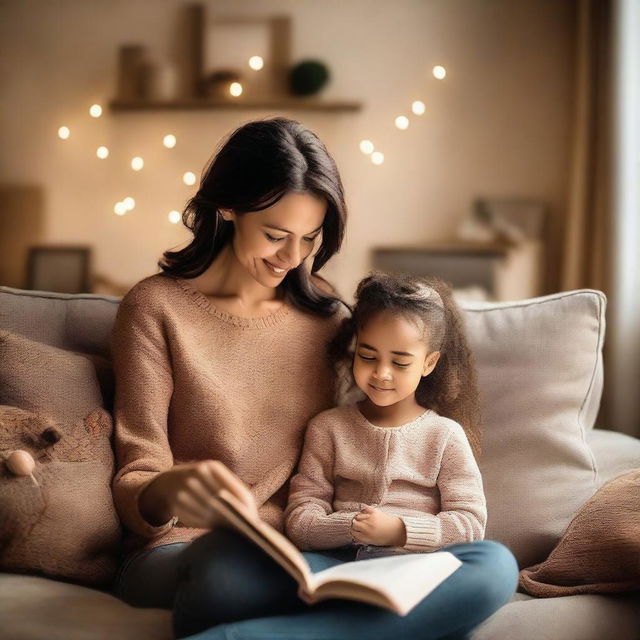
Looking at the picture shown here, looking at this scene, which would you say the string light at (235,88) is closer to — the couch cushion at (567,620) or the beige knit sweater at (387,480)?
the beige knit sweater at (387,480)

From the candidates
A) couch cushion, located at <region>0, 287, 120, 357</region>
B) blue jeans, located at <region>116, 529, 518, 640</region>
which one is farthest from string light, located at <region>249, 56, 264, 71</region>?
blue jeans, located at <region>116, 529, 518, 640</region>

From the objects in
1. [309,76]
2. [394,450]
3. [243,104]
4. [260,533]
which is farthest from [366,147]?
[260,533]

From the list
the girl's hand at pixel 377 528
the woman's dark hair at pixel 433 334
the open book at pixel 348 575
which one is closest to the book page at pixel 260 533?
the open book at pixel 348 575

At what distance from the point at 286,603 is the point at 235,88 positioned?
3.14 meters

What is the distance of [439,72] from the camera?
392cm

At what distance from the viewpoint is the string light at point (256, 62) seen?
4039 mm

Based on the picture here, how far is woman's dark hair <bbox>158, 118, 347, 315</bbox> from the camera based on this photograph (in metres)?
1.48

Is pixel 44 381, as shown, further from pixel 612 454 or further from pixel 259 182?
pixel 612 454

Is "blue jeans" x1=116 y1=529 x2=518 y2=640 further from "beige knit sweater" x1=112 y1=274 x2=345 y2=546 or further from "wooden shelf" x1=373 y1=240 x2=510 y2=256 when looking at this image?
"wooden shelf" x1=373 y1=240 x2=510 y2=256

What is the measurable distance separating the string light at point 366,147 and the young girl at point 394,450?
254 centimetres

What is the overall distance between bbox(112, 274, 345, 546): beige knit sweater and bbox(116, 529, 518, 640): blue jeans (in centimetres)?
25

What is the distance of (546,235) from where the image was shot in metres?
4.01

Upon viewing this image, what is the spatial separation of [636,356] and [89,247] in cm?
247

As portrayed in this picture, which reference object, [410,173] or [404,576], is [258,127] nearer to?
[404,576]
